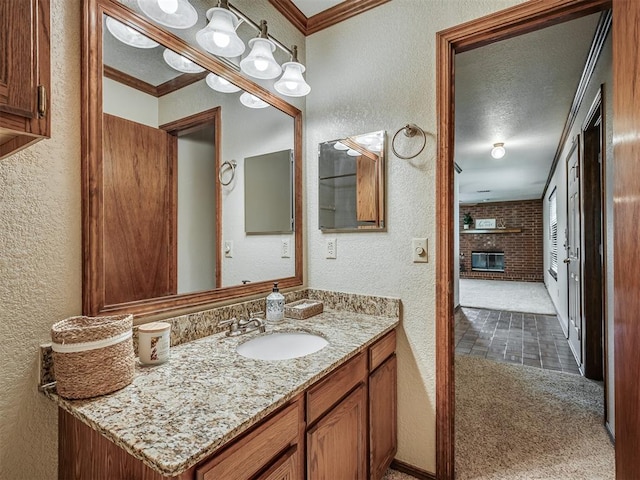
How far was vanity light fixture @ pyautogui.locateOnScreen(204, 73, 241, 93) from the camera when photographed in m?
1.41

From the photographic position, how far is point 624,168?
3.20 ft

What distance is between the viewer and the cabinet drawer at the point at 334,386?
98 centimetres

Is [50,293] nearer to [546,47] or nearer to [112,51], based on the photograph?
[112,51]

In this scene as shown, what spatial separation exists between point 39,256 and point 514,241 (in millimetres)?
10669

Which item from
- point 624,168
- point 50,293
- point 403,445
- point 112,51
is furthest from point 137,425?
point 624,168

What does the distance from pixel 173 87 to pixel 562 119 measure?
3.84 m

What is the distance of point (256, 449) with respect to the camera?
2.56 ft

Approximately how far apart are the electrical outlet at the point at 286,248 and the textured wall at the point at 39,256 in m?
1.02

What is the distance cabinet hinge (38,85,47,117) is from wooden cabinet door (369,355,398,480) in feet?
4.46

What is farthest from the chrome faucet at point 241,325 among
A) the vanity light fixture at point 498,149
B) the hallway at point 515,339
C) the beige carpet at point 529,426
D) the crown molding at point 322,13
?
the vanity light fixture at point 498,149

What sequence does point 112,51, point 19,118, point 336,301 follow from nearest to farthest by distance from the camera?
point 19,118
point 112,51
point 336,301

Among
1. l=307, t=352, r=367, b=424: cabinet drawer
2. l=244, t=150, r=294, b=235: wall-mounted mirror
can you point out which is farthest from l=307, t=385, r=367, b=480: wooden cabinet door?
l=244, t=150, r=294, b=235: wall-mounted mirror

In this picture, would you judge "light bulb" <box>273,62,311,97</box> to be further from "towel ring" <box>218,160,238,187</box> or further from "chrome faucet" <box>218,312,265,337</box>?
"chrome faucet" <box>218,312,265,337</box>

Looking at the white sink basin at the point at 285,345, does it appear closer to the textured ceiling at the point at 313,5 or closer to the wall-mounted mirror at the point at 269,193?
the wall-mounted mirror at the point at 269,193
